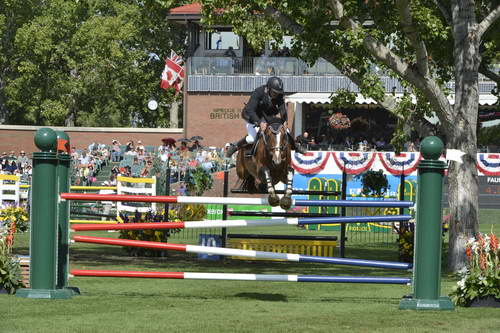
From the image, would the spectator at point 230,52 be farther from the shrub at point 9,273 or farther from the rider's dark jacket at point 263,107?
the shrub at point 9,273

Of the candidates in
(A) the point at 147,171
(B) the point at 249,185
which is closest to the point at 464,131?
(B) the point at 249,185

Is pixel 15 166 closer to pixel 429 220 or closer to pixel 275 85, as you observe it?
pixel 275 85

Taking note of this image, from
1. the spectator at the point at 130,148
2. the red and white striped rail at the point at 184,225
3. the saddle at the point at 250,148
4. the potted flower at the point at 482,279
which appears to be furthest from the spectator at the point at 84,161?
the potted flower at the point at 482,279

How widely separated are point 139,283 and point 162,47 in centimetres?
5075

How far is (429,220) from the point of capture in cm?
1023

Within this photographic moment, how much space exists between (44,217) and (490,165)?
29438mm

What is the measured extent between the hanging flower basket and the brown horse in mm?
32836

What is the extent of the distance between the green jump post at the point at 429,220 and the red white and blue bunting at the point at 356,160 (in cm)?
2805

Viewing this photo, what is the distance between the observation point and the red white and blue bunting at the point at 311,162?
3825cm

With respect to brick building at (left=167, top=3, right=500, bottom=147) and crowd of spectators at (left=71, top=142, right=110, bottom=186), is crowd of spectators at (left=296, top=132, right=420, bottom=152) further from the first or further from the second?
crowd of spectators at (left=71, top=142, right=110, bottom=186)

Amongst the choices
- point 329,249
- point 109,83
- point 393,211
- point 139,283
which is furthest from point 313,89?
Result: point 139,283

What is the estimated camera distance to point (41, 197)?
10516 millimetres

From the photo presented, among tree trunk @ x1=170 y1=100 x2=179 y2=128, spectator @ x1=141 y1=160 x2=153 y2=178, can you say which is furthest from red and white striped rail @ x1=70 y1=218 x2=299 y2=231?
tree trunk @ x1=170 y1=100 x2=179 y2=128

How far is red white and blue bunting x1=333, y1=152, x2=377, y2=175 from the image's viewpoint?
126 feet
